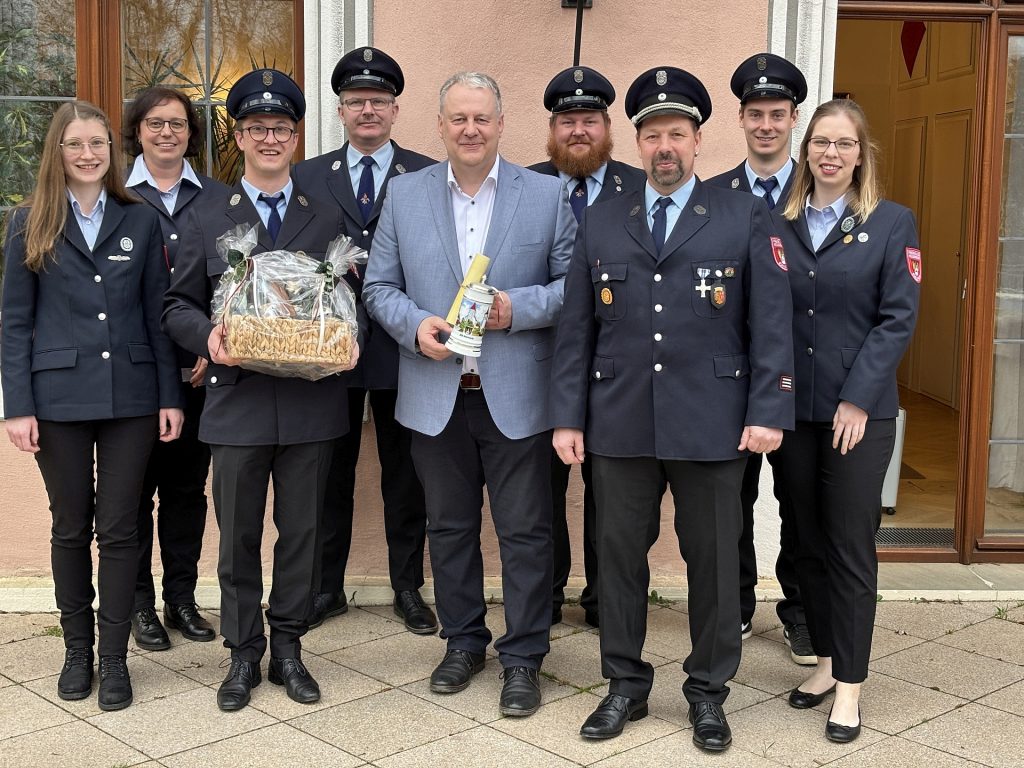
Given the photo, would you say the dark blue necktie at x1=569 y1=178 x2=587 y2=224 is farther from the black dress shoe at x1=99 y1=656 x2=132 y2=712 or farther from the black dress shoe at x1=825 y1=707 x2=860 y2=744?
the black dress shoe at x1=99 y1=656 x2=132 y2=712

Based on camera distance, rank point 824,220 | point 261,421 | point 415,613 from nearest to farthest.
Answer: point 824,220 < point 261,421 < point 415,613

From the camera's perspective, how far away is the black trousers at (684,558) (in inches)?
148

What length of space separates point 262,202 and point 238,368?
0.55 meters

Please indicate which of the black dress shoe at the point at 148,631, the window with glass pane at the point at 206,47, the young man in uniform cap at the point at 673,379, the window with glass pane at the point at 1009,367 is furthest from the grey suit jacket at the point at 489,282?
the window with glass pane at the point at 1009,367

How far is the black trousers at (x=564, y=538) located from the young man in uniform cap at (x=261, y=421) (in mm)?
1002

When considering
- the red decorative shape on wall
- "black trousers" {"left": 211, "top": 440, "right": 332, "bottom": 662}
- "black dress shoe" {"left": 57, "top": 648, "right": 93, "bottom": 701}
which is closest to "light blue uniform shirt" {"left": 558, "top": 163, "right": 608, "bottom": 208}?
"black trousers" {"left": 211, "top": 440, "right": 332, "bottom": 662}

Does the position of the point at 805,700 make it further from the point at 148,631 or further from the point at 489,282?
the point at 148,631

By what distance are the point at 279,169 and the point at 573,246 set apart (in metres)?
0.98

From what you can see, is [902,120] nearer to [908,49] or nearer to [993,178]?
[908,49]

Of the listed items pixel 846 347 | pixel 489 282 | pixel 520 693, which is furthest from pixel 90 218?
pixel 846 347

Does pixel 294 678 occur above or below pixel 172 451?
below

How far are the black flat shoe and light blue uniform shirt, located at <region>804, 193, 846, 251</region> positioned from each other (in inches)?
70.6

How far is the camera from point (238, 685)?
4.05 meters

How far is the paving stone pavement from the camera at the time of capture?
3.70m
